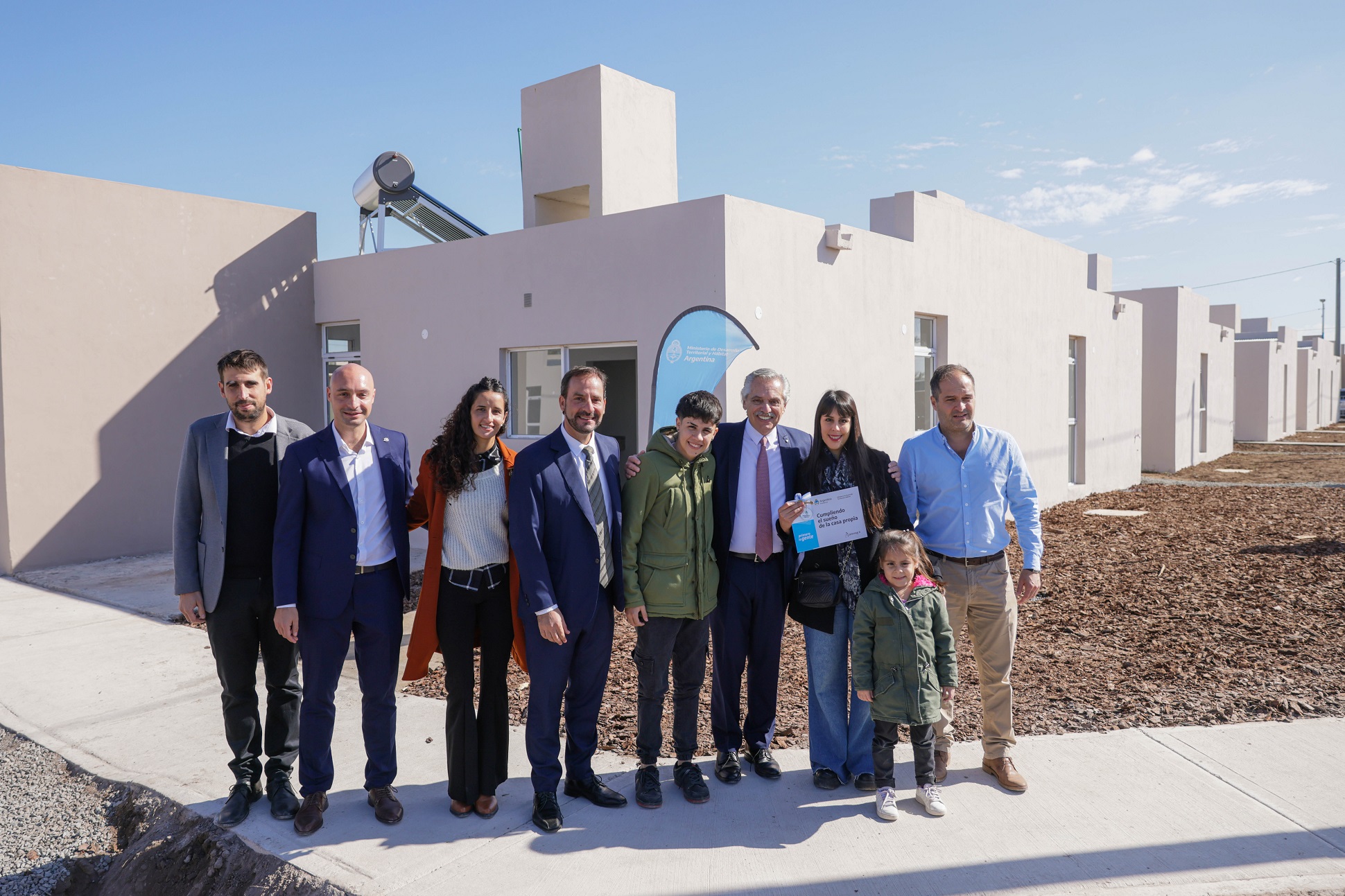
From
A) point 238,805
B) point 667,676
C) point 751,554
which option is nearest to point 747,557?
point 751,554

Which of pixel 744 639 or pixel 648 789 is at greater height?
pixel 744 639

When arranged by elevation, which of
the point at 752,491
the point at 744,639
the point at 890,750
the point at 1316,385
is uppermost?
the point at 1316,385

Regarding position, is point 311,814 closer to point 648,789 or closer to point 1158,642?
point 648,789

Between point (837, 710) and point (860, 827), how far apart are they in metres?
0.53

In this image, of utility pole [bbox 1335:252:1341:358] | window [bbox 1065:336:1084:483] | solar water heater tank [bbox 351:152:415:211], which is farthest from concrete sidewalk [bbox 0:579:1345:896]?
utility pole [bbox 1335:252:1341:358]

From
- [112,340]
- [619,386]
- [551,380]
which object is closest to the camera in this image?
[551,380]

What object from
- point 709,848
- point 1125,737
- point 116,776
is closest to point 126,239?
A: point 116,776

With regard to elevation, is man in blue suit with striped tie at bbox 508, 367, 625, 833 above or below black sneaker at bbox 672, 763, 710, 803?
above

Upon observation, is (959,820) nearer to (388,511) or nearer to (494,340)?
(388,511)

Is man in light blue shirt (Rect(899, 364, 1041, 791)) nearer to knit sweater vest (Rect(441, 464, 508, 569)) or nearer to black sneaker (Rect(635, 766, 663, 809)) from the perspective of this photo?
black sneaker (Rect(635, 766, 663, 809))

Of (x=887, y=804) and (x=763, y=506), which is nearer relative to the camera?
(x=887, y=804)

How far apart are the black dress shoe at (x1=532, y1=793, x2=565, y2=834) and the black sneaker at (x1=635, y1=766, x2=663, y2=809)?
35 centimetres

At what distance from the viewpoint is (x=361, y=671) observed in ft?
12.2

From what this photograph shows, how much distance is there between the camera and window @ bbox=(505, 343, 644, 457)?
9.42 meters
